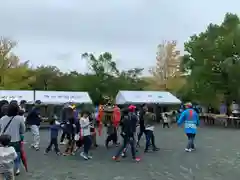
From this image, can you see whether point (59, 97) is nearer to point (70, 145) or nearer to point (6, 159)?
point (70, 145)

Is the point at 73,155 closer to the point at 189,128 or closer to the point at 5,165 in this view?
the point at 189,128

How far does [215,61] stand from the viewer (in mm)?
33094

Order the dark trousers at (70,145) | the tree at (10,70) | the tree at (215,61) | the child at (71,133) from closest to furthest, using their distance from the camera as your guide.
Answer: the child at (71,133) < the dark trousers at (70,145) < the tree at (215,61) < the tree at (10,70)

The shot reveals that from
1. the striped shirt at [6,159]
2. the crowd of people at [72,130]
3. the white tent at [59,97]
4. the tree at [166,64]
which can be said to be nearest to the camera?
the striped shirt at [6,159]

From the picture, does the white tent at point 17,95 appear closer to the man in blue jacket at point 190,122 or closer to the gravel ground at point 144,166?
the gravel ground at point 144,166

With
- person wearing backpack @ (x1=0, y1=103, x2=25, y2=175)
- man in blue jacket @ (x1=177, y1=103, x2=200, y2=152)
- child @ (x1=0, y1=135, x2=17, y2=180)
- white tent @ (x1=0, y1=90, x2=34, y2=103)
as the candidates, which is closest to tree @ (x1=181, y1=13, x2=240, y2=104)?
white tent @ (x1=0, y1=90, x2=34, y2=103)

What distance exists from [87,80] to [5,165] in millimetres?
44927

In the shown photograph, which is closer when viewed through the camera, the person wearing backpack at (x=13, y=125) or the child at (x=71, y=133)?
the person wearing backpack at (x=13, y=125)

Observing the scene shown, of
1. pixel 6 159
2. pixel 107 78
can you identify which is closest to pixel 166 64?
pixel 107 78

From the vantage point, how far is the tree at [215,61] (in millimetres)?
31984

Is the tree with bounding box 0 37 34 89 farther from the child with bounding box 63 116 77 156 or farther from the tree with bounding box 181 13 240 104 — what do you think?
the child with bounding box 63 116 77 156

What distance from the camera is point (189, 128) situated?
538 inches

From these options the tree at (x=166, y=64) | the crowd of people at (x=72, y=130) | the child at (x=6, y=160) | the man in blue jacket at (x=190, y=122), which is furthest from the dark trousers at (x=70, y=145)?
the tree at (x=166, y=64)

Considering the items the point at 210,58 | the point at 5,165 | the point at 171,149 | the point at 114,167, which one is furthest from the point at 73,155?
the point at 210,58
